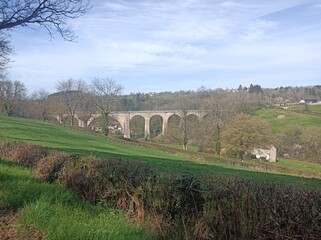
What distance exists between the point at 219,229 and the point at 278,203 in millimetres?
1005

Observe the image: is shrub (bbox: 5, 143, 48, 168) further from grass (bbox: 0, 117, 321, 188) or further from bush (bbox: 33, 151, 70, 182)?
grass (bbox: 0, 117, 321, 188)

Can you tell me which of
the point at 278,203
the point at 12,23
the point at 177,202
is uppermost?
the point at 12,23

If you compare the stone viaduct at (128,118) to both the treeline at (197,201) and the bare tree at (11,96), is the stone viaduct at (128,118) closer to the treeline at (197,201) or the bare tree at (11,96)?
the bare tree at (11,96)

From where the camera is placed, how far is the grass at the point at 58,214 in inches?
197

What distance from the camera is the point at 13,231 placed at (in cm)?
535

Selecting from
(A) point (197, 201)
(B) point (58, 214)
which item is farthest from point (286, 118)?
(B) point (58, 214)

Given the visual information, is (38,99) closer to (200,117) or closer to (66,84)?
(66,84)

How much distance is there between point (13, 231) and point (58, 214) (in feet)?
2.46

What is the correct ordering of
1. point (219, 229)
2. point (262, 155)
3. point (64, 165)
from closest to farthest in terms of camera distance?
point (219, 229) → point (64, 165) → point (262, 155)

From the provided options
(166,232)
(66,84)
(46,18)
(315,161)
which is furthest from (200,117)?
(166,232)

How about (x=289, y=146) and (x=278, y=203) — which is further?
(x=289, y=146)

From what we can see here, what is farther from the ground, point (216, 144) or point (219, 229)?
point (219, 229)

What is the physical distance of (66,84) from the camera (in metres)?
87.2

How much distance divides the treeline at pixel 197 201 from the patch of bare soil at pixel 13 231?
5.68 feet
